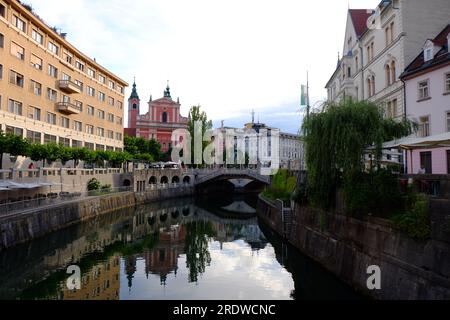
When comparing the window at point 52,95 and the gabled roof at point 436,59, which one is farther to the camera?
the window at point 52,95

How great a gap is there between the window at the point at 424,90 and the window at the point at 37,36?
134 feet

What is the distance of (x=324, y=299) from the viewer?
17.1m

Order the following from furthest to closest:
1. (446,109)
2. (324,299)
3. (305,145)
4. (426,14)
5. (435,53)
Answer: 1. (426,14)
2. (435,53)
3. (446,109)
4. (305,145)
5. (324,299)

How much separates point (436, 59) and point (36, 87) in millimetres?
41683

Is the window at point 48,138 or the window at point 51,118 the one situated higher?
the window at point 51,118

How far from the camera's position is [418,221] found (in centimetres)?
1323

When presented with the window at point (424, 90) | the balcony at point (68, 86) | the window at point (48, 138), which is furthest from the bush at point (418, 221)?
the balcony at point (68, 86)

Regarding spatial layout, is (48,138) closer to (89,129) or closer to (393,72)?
(89,129)

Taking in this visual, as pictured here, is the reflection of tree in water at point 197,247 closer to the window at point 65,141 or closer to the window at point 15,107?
the window at point 65,141

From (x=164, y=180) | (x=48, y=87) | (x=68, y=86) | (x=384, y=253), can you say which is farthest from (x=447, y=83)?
(x=164, y=180)

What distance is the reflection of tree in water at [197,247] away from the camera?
77.9ft

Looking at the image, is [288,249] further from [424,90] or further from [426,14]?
[426,14]
